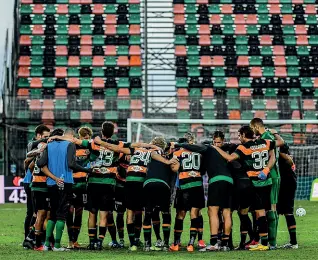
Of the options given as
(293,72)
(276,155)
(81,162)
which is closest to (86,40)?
(293,72)

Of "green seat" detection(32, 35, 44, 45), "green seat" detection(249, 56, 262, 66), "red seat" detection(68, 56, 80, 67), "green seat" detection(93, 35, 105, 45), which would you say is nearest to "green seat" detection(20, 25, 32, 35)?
"green seat" detection(32, 35, 44, 45)

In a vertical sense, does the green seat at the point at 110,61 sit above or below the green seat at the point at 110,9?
below

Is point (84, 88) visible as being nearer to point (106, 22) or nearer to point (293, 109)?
point (106, 22)

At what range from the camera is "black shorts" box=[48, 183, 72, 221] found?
1204 centimetres

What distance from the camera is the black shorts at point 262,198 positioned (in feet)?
40.1

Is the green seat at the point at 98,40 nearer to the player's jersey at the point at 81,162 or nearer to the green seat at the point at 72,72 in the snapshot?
the green seat at the point at 72,72

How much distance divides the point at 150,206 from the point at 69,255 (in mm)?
1767

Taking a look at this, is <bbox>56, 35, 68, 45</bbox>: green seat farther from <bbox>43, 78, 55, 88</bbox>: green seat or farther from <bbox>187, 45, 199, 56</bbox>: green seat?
<bbox>187, 45, 199, 56</bbox>: green seat

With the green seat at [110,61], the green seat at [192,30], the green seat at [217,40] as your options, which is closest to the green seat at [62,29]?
the green seat at [110,61]

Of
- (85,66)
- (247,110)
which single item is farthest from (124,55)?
(247,110)

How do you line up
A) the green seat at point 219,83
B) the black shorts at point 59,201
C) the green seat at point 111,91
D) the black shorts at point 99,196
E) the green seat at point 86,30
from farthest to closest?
the green seat at point 86,30 → the green seat at point 219,83 → the green seat at point 111,91 → the black shorts at point 99,196 → the black shorts at point 59,201

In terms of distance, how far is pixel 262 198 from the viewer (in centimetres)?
1223

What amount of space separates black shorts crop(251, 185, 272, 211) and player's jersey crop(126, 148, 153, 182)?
5.84 ft

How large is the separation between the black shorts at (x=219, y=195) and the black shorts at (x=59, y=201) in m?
2.16
